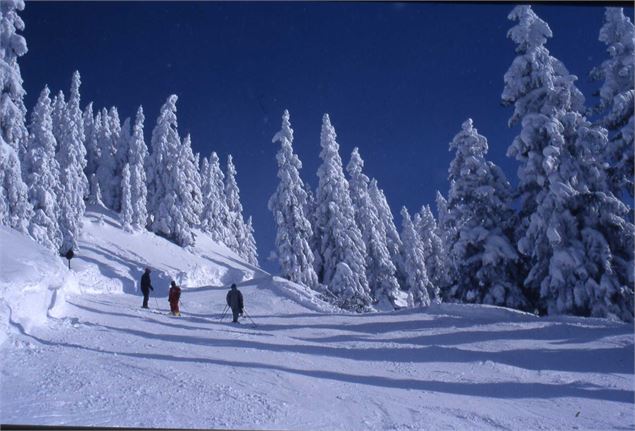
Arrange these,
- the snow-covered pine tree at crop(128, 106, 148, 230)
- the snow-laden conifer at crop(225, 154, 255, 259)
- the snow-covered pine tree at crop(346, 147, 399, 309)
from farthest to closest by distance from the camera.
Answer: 1. the snow-laden conifer at crop(225, 154, 255, 259)
2. the snow-covered pine tree at crop(128, 106, 148, 230)
3. the snow-covered pine tree at crop(346, 147, 399, 309)

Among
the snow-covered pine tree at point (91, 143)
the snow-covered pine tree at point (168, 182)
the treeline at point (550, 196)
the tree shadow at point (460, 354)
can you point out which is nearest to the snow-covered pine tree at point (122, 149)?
the snow-covered pine tree at point (91, 143)

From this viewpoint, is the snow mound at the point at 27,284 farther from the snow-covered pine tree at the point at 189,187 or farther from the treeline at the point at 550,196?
the snow-covered pine tree at the point at 189,187

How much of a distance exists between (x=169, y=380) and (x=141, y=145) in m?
48.7

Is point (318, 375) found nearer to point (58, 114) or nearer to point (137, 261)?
point (137, 261)

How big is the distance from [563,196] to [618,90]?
488cm

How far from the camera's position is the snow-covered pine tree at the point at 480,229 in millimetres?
20219

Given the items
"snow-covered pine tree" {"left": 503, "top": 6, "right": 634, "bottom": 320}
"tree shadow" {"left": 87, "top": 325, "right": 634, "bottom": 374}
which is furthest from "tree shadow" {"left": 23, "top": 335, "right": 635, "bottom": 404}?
"snow-covered pine tree" {"left": 503, "top": 6, "right": 634, "bottom": 320}

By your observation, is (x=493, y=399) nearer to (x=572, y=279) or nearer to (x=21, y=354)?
(x=21, y=354)

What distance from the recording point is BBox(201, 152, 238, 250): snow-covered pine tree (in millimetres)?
66875

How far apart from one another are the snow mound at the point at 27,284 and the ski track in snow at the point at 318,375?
0.47 metres

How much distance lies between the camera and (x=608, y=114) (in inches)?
704

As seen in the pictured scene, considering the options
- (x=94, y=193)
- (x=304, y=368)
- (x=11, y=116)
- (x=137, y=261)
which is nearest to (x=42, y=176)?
(x=11, y=116)

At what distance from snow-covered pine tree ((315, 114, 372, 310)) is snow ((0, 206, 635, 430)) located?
61.4 feet

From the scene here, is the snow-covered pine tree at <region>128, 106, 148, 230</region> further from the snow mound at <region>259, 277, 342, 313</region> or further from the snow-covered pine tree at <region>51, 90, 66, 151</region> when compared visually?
the snow mound at <region>259, 277, 342, 313</region>
